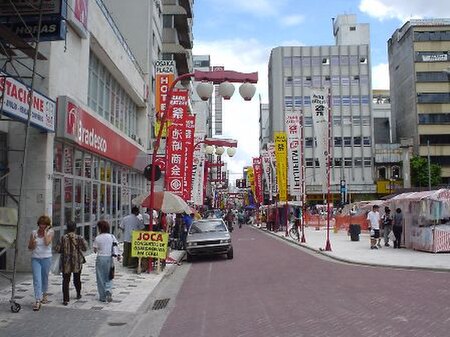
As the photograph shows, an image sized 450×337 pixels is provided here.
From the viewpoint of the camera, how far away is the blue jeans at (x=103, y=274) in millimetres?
10758

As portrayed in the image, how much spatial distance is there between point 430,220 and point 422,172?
60.0 meters

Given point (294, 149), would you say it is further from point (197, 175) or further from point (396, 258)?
point (396, 258)

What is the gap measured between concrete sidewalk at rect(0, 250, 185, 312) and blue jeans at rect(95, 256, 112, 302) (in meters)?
0.22

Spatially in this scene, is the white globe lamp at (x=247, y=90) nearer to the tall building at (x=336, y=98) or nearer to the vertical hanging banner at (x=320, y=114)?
the vertical hanging banner at (x=320, y=114)

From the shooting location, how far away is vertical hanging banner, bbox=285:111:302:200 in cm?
3198

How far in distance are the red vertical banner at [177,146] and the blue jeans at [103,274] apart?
13324 mm

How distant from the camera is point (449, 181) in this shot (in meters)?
80.9

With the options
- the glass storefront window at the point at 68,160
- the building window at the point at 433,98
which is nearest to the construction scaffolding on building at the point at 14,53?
the glass storefront window at the point at 68,160

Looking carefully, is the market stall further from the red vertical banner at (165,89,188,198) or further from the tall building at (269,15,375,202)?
the tall building at (269,15,375,202)

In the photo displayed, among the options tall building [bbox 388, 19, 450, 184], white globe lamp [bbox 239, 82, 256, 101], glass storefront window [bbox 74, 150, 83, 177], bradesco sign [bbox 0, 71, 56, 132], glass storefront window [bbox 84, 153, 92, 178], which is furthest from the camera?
tall building [bbox 388, 19, 450, 184]

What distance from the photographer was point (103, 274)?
35.4 ft

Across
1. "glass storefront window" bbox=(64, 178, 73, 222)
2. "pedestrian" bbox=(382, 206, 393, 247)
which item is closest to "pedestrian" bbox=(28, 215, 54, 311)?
"glass storefront window" bbox=(64, 178, 73, 222)

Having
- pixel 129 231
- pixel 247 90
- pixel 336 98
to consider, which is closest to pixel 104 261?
pixel 247 90

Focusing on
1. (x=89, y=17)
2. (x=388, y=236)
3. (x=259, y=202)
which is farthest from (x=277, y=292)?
(x=259, y=202)
